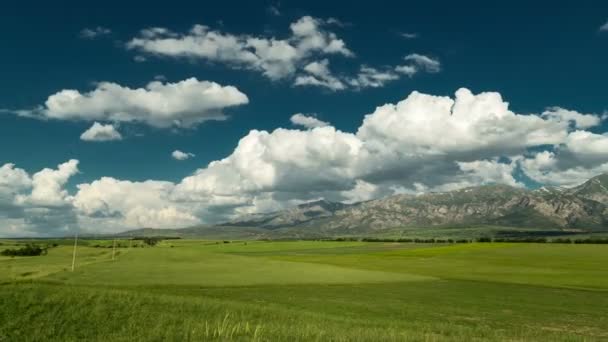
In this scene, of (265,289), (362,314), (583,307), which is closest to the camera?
(362,314)

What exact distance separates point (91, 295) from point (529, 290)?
169 feet

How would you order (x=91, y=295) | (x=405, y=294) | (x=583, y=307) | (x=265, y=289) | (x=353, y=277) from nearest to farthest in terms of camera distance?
(x=91, y=295) < (x=583, y=307) < (x=405, y=294) < (x=265, y=289) < (x=353, y=277)

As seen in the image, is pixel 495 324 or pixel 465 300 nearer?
pixel 495 324

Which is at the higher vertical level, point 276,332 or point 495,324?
point 276,332

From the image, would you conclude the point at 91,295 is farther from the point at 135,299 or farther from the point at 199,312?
the point at 199,312

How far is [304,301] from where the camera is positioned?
146ft

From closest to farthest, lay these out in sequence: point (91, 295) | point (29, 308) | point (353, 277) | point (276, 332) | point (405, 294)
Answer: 1. point (276, 332)
2. point (29, 308)
3. point (91, 295)
4. point (405, 294)
5. point (353, 277)

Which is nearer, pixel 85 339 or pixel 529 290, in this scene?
pixel 85 339

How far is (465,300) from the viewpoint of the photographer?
1871 inches

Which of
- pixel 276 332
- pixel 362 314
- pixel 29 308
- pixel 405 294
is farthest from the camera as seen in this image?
pixel 405 294

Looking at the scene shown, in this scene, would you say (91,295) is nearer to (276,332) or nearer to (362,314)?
(276,332)

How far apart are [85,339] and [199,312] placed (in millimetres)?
9444

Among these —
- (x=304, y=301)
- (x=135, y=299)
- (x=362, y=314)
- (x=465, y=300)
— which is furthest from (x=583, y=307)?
(x=135, y=299)

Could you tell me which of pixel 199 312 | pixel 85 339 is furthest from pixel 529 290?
pixel 85 339
